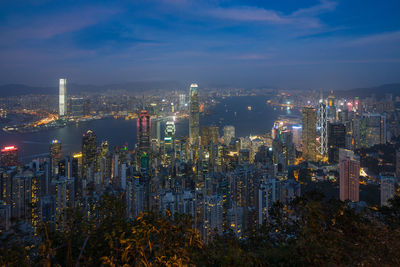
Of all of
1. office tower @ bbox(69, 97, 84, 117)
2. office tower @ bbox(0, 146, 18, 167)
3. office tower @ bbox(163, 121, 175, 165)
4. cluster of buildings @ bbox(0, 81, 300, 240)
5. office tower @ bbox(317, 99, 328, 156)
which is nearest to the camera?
cluster of buildings @ bbox(0, 81, 300, 240)

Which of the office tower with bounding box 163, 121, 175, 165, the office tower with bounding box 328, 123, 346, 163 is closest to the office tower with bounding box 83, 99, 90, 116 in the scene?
the office tower with bounding box 163, 121, 175, 165

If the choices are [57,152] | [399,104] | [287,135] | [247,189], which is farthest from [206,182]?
[399,104]

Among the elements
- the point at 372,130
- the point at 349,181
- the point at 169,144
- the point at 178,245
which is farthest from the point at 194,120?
the point at 178,245

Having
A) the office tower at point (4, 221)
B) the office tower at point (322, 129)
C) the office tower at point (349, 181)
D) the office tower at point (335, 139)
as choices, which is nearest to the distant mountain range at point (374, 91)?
the office tower at point (322, 129)

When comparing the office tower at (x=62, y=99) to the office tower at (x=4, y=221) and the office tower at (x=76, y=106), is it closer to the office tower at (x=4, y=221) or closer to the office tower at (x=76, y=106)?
the office tower at (x=76, y=106)

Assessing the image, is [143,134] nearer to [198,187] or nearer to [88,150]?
[88,150]

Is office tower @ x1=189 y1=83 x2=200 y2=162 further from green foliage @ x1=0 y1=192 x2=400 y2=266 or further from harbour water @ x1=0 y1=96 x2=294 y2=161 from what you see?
green foliage @ x1=0 y1=192 x2=400 y2=266
